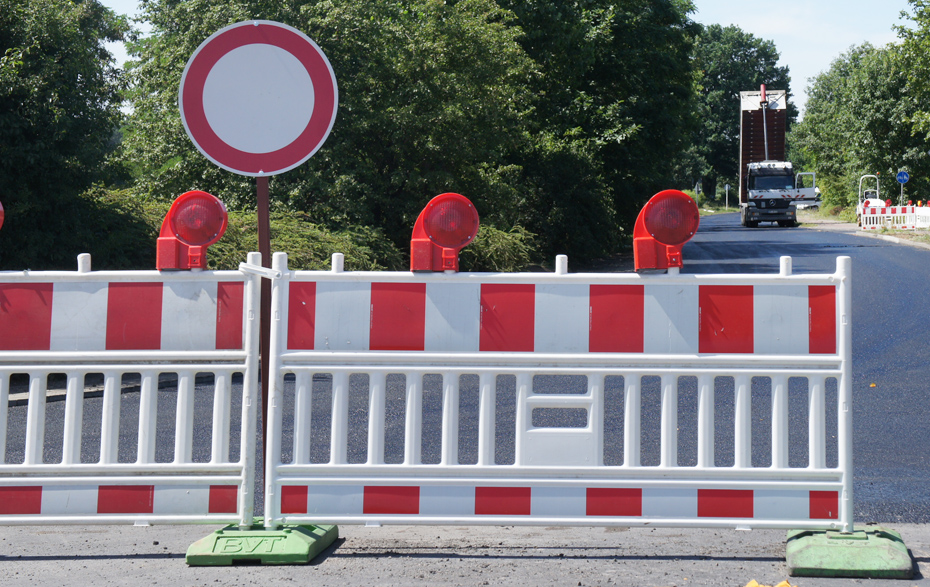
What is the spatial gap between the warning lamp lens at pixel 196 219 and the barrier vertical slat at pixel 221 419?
0.62 metres

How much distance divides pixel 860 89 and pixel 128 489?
6390cm

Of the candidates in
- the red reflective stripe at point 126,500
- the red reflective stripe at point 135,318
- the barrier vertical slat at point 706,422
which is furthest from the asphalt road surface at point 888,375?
the red reflective stripe at point 135,318

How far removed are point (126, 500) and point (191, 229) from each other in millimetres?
1234

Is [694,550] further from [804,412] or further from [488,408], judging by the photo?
[804,412]

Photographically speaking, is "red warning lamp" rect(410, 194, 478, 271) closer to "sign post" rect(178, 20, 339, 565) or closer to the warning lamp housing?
"sign post" rect(178, 20, 339, 565)

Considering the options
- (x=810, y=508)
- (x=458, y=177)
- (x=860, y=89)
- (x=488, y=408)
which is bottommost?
(x=810, y=508)

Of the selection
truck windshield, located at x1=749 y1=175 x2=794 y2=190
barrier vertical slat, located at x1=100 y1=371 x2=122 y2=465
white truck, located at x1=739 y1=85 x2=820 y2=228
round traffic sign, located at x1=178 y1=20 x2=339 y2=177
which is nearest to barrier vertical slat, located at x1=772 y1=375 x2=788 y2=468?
round traffic sign, located at x1=178 y1=20 x2=339 y2=177

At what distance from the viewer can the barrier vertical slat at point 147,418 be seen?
13.2 ft

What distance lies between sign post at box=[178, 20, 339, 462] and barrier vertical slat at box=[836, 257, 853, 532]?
2.39 metres

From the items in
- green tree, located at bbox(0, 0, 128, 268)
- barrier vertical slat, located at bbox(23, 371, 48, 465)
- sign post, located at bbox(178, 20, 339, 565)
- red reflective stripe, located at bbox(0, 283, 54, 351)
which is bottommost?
barrier vertical slat, located at bbox(23, 371, 48, 465)

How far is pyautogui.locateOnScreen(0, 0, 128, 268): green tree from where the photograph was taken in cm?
1050

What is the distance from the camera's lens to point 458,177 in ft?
67.3

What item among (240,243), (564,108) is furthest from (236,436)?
(564,108)

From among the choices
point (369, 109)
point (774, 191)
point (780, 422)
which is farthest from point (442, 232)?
point (774, 191)
